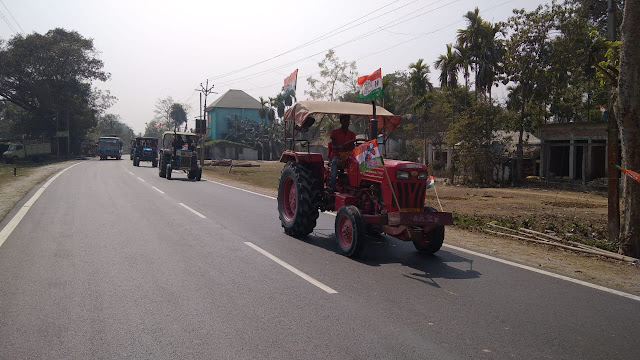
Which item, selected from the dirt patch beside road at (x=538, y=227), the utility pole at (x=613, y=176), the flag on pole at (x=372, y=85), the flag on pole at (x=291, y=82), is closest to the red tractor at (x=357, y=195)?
the dirt patch beside road at (x=538, y=227)

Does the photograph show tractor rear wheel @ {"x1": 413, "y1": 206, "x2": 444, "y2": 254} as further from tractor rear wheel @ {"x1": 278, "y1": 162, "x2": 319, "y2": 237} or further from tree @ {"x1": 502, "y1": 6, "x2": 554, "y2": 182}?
tree @ {"x1": 502, "y1": 6, "x2": 554, "y2": 182}

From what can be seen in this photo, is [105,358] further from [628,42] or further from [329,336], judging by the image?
[628,42]

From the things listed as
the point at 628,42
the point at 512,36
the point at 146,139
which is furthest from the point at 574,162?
the point at 146,139

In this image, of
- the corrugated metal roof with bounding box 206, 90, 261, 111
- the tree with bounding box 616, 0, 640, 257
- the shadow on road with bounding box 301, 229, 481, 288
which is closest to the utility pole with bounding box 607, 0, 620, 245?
the tree with bounding box 616, 0, 640, 257

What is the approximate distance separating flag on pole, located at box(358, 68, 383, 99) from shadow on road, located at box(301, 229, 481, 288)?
371 cm

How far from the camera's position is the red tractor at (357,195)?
23.9ft

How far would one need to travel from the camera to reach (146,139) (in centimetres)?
4250

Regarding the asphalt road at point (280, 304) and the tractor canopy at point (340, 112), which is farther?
the tractor canopy at point (340, 112)

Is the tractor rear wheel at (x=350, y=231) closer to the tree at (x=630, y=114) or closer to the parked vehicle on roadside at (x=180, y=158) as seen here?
the tree at (x=630, y=114)

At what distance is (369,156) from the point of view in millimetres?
7582

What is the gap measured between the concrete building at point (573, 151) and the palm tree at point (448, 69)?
10.1 m

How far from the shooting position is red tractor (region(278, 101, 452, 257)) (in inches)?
286

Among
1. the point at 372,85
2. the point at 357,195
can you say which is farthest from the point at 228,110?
the point at 357,195

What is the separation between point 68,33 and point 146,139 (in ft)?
83.3
